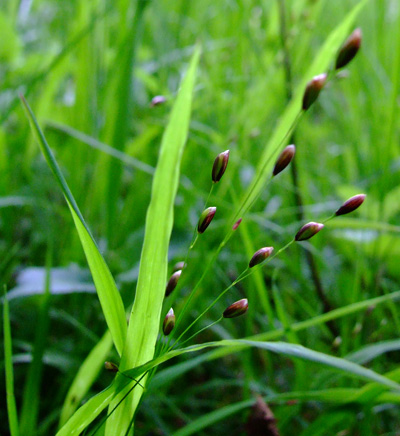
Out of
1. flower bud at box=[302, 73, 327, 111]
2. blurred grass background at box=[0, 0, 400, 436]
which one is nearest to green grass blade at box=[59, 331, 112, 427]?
blurred grass background at box=[0, 0, 400, 436]

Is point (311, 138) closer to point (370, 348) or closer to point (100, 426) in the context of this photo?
point (370, 348)

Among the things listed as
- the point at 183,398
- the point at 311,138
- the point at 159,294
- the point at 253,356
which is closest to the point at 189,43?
the point at 311,138

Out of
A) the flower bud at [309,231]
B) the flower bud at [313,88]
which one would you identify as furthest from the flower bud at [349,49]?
the flower bud at [309,231]

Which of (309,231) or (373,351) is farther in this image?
(373,351)

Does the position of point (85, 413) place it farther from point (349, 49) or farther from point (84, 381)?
point (349, 49)

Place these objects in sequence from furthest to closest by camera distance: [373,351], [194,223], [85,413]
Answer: [194,223]
[373,351]
[85,413]

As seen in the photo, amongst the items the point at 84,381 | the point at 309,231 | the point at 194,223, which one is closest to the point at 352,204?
the point at 309,231

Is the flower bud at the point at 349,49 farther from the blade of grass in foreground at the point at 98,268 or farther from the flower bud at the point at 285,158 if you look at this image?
the blade of grass in foreground at the point at 98,268
